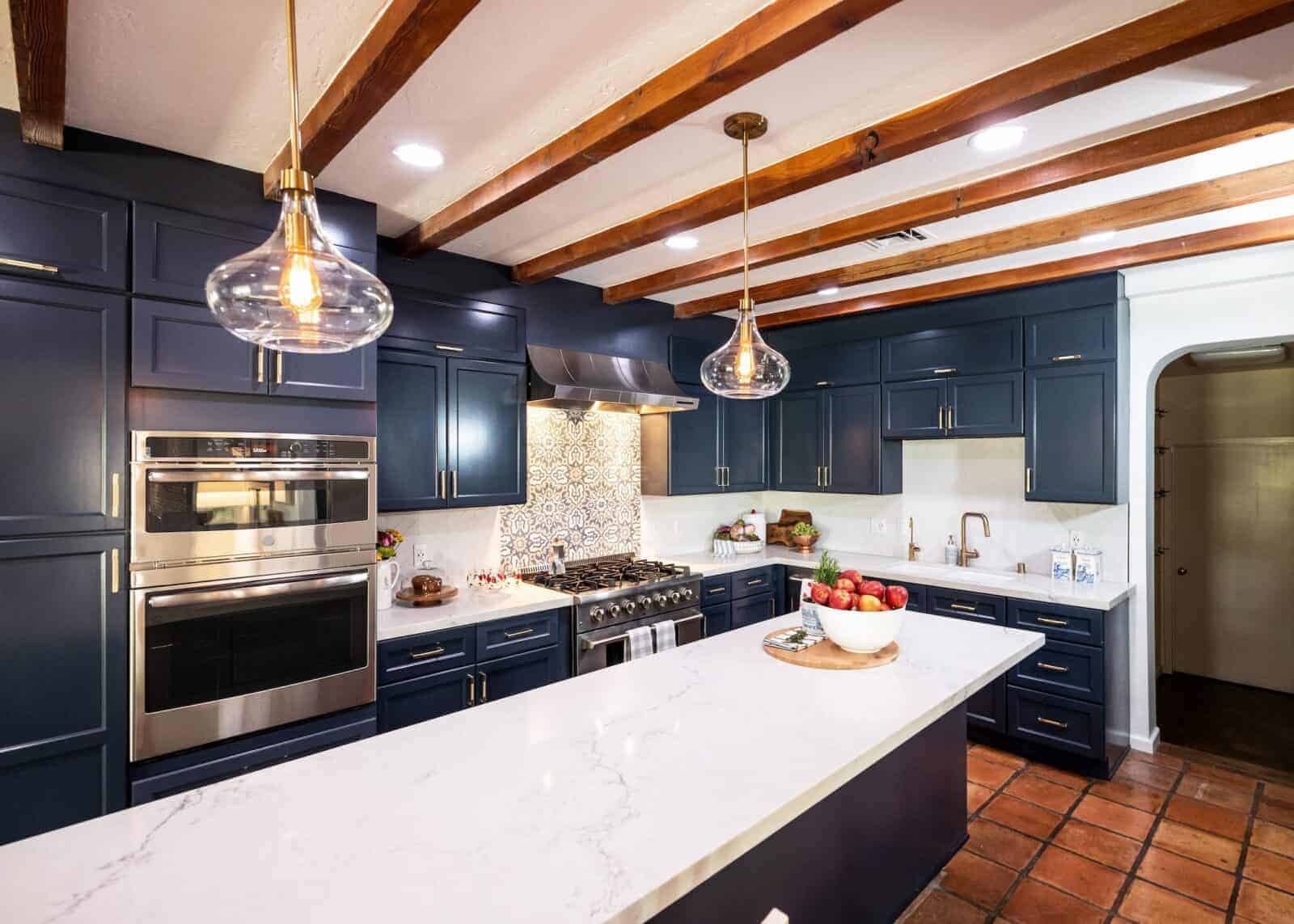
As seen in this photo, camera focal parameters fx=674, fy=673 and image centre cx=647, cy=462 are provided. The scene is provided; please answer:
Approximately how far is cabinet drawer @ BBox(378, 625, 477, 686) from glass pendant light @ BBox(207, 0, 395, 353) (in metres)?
1.92

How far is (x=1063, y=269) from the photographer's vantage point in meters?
3.58

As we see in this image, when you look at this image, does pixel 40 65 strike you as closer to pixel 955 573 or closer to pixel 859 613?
pixel 859 613

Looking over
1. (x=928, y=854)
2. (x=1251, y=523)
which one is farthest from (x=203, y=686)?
(x=1251, y=523)

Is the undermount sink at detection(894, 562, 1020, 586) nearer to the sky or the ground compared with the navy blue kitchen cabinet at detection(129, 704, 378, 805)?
nearer to the sky

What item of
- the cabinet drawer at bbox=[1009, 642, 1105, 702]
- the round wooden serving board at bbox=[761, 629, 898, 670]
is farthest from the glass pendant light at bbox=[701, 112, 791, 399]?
the cabinet drawer at bbox=[1009, 642, 1105, 702]

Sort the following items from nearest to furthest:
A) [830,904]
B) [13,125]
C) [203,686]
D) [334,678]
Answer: [830,904] < [13,125] < [203,686] < [334,678]

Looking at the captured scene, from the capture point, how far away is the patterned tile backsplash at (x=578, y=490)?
13.4 feet

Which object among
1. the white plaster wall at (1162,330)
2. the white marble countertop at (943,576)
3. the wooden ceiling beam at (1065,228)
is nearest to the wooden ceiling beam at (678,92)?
the wooden ceiling beam at (1065,228)

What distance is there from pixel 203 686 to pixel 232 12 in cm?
208

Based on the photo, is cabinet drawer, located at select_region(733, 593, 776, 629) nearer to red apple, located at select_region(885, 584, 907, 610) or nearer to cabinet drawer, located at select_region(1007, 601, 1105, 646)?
cabinet drawer, located at select_region(1007, 601, 1105, 646)

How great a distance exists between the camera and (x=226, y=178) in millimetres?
2447

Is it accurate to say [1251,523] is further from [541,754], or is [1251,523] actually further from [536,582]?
[541,754]

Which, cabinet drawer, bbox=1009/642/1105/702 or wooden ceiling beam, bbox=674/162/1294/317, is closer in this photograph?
wooden ceiling beam, bbox=674/162/1294/317

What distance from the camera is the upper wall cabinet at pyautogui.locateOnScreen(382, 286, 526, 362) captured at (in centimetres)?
326
